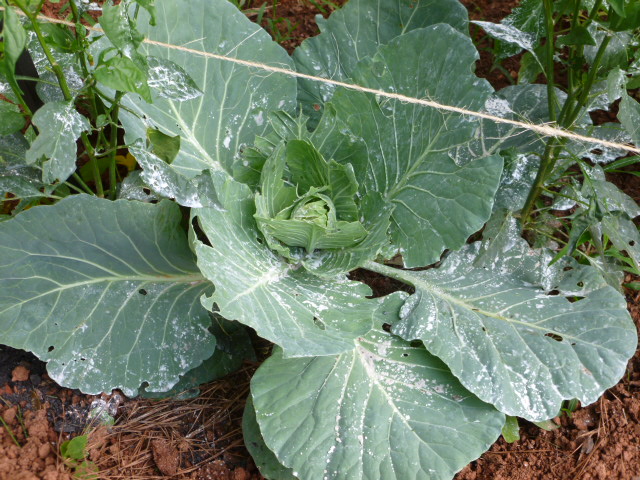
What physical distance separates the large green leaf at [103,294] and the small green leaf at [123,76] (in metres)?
0.51

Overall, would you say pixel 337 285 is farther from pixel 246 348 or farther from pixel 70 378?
pixel 70 378

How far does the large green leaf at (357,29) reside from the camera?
7.02 feet

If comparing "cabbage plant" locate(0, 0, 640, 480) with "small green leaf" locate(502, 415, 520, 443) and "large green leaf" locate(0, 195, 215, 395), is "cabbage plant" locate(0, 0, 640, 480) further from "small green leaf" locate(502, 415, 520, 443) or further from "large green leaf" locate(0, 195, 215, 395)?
"small green leaf" locate(502, 415, 520, 443)

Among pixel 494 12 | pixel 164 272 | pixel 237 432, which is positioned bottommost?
pixel 237 432

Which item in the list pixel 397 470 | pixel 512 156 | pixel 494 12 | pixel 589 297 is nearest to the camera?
pixel 397 470

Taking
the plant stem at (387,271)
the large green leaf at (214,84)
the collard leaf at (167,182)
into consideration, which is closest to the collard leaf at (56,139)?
the collard leaf at (167,182)

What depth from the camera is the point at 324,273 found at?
1.83 m

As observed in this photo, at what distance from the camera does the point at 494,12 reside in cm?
286

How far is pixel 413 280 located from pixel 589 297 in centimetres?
53

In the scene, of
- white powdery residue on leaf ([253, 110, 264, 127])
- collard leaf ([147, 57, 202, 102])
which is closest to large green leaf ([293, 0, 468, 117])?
white powdery residue on leaf ([253, 110, 264, 127])

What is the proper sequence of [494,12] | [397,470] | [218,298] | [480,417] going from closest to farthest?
[218,298] → [397,470] → [480,417] → [494,12]

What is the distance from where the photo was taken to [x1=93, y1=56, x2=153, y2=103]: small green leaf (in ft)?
4.16

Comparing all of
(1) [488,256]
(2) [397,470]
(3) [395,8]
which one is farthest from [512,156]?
(2) [397,470]

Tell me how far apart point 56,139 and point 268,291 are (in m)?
0.64
